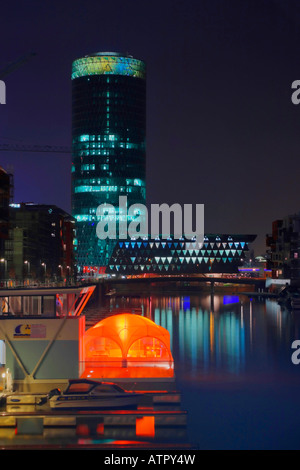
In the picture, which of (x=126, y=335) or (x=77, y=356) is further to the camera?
(x=126, y=335)

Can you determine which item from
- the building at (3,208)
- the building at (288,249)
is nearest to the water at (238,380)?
the building at (3,208)

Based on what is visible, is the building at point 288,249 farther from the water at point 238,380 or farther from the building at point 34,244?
the water at point 238,380

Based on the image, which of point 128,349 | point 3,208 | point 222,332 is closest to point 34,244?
point 3,208

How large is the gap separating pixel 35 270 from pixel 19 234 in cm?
1102

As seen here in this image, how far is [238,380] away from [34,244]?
113493mm

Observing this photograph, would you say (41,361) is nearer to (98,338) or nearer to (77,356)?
(77,356)

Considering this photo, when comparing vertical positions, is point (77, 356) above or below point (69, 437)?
above

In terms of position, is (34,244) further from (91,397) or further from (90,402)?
(90,402)

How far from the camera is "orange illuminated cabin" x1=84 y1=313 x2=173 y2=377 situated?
47938mm

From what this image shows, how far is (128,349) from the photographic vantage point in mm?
51250

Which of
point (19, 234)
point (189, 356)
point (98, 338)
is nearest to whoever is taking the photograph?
point (98, 338)
